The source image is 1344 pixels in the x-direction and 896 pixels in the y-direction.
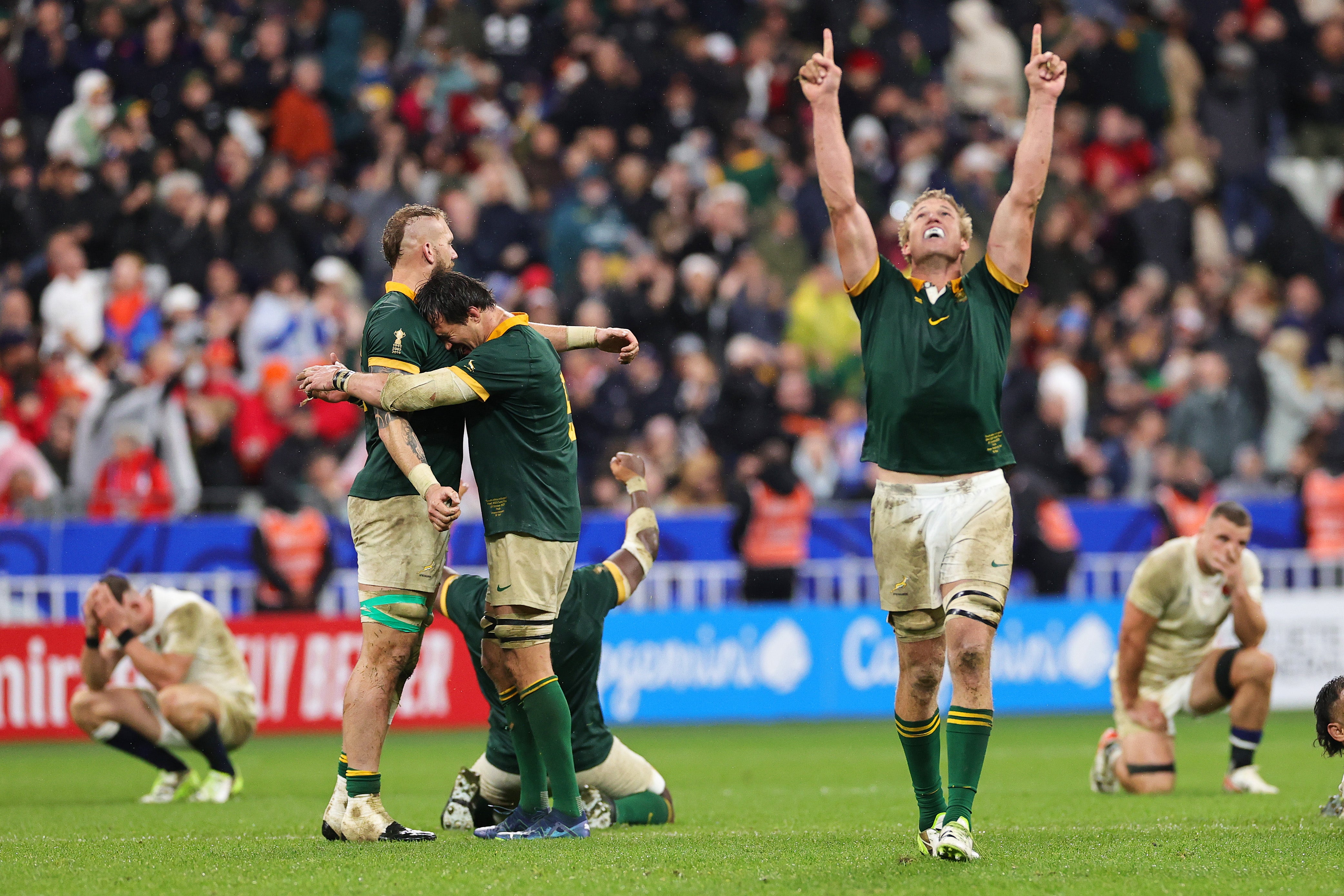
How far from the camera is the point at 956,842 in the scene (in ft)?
21.1

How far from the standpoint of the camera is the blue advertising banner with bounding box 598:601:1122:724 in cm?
1553

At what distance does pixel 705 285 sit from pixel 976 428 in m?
12.0

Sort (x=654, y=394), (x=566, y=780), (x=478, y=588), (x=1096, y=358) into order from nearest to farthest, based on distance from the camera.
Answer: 1. (x=566, y=780)
2. (x=478, y=588)
3. (x=654, y=394)
4. (x=1096, y=358)

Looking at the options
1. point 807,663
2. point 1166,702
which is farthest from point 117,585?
point 807,663

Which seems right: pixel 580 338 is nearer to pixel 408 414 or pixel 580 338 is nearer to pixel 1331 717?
pixel 408 414

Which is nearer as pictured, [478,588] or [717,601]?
[478,588]

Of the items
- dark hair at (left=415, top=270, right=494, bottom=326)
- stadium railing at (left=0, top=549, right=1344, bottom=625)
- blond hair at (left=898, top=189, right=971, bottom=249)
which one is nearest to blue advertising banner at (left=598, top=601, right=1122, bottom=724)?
stadium railing at (left=0, top=549, right=1344, bottom=625)

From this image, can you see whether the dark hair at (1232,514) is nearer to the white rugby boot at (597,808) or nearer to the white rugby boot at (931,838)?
the white rugby boot at (931,838)

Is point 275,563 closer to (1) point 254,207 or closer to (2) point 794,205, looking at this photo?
(1) point 254,207

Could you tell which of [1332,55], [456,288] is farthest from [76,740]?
[1332,55]

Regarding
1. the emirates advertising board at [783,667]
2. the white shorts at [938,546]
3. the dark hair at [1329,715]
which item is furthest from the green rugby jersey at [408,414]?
the emirates advertising board at [783,667]

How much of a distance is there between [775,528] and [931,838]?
30.4 ft

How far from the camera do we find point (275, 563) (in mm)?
15109

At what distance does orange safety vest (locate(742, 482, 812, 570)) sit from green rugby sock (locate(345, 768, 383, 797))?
344 inches
